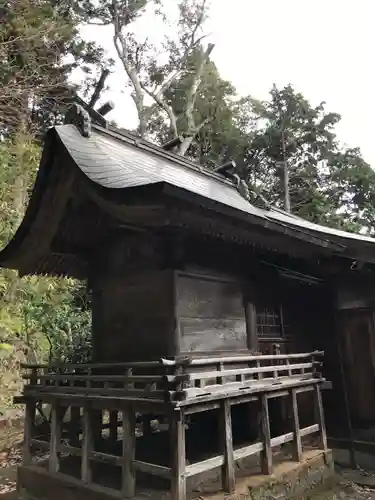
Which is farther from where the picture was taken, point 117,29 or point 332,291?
point 117,29

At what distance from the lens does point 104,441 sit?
6566mm

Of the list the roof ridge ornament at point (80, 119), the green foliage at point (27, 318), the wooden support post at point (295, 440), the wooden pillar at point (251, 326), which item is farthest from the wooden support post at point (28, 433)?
the green foliage at point (27, 318)

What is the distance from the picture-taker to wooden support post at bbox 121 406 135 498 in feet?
14.1

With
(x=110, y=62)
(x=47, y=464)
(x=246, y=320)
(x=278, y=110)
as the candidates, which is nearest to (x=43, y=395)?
(x=47, y=464)

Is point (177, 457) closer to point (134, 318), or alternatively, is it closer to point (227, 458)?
point (227, 458)

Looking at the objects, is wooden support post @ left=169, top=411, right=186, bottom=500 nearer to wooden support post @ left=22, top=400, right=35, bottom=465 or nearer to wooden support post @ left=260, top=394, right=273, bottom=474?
wooden support post @ left=260, top=394, right=273, bottom=474

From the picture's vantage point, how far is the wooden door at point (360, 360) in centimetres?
697

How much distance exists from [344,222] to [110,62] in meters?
15.3

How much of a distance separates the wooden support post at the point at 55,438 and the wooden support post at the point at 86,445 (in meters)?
0.63

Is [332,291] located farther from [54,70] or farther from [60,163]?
[54,70]

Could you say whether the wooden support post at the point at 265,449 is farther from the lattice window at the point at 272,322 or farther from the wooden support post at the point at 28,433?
the wooden support post at the point at 28,433

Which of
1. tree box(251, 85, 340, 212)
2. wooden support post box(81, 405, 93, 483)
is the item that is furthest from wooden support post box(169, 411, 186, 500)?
tree box(251, 85, 340, 212)

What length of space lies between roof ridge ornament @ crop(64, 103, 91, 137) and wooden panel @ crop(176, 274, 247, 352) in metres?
2.88

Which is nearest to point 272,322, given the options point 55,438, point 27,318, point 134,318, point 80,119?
point 134,318
